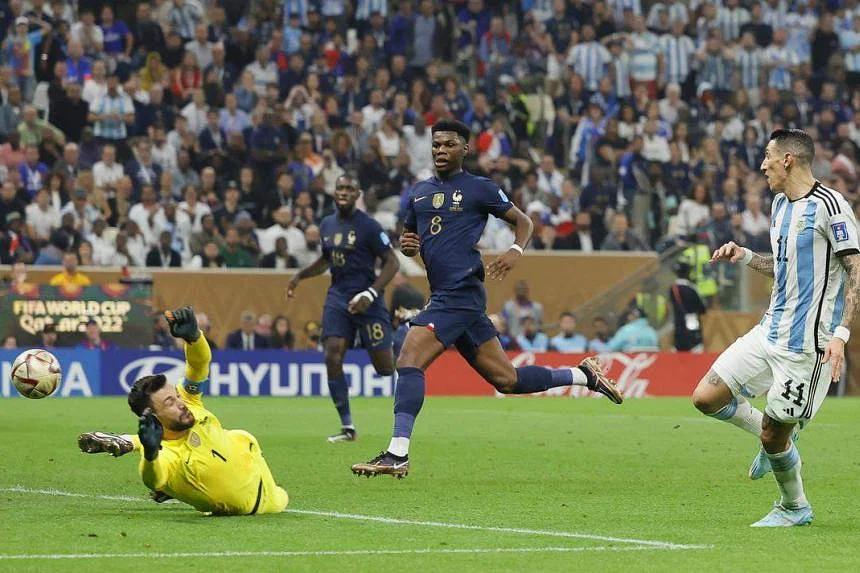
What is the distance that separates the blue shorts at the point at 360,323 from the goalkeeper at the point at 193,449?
6420 mm

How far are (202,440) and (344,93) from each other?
2055 centimetres

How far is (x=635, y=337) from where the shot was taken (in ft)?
86.6

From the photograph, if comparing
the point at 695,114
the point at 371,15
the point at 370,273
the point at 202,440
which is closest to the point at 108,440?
the point at 202,440

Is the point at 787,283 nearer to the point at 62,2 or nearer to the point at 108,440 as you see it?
the point at 108,440

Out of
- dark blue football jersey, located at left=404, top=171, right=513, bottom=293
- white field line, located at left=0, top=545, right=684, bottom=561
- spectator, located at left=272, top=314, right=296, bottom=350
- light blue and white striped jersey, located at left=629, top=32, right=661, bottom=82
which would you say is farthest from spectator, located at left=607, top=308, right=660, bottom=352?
white field line, located at left=0, top=545, right=684, bottom=561

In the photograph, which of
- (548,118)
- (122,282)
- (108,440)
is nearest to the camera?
(108,440)

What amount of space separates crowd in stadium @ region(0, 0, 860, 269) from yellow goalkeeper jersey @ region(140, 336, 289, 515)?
50.2ft

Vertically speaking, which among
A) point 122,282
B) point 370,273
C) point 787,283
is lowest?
point 122,282

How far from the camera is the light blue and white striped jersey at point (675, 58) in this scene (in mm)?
33250

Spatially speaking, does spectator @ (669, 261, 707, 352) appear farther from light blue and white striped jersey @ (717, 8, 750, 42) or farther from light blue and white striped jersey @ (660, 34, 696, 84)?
light blue and white striped jersey @ (717, 8, 750, 42)

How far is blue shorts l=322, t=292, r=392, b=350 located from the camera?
16547 mm

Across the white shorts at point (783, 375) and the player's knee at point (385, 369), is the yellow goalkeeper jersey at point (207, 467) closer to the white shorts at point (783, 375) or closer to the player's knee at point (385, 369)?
the white shorts at point (783, 375)

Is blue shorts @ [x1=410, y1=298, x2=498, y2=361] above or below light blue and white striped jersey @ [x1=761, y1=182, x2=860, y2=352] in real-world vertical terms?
below

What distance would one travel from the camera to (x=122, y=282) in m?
24.4
